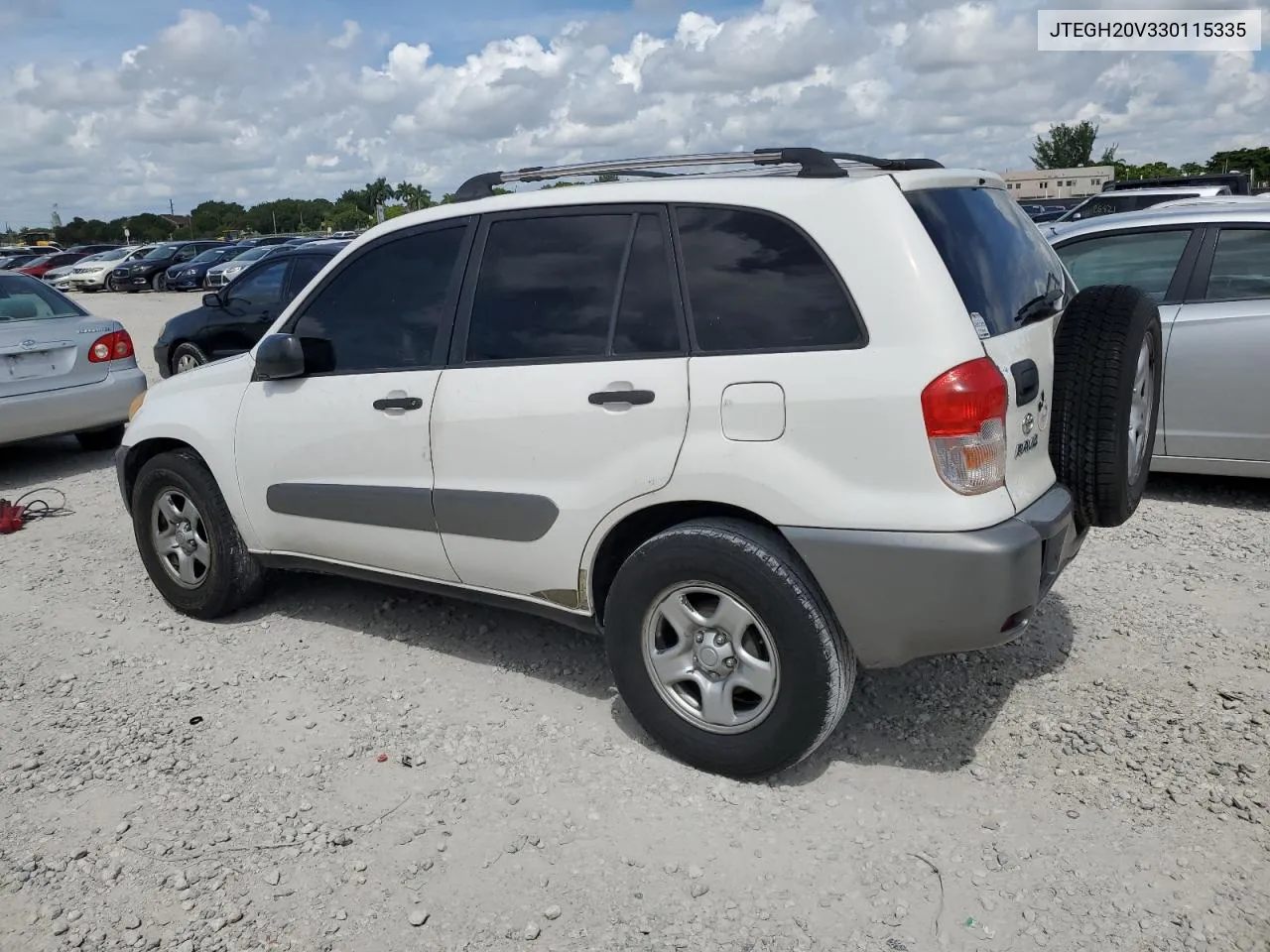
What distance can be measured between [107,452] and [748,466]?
7.67 m

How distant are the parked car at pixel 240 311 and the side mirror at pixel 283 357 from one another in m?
6.31

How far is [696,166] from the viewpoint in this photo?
3.70m

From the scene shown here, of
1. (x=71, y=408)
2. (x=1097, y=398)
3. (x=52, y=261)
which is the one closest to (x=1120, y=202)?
(x=1097, y=398)

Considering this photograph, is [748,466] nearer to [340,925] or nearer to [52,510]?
[340,925]

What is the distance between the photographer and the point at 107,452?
9078mm

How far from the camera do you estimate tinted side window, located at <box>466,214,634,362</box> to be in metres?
3.55

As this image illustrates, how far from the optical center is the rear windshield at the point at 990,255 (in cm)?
312

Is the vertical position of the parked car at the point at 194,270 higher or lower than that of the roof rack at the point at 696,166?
lower

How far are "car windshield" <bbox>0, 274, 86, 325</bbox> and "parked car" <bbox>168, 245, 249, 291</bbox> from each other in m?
23.9

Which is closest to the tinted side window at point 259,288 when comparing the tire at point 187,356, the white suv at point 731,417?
the tire at point 187,356

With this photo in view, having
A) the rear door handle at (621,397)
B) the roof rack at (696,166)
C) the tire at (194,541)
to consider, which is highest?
the roof rack at (696,166)

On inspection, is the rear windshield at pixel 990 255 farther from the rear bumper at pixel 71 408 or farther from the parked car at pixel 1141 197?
the parked car at pixel 1141 197

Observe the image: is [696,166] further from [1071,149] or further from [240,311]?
[1071,149]

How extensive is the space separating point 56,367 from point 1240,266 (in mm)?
8054
